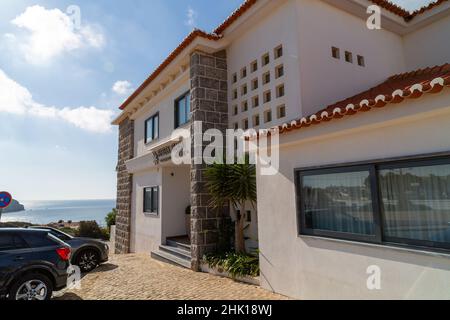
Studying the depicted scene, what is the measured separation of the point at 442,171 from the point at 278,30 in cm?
547

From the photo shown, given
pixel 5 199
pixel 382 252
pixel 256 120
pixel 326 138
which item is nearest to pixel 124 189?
pixel 5 199

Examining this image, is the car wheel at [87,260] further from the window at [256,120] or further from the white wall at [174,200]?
the window at [256,120]

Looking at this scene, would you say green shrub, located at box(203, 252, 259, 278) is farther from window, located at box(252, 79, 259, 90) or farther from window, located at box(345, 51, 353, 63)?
window, located at box(345, 51, 353, 63)

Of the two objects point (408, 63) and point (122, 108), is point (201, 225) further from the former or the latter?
point (122, 108)

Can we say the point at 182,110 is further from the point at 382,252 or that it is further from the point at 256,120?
the point at 382,252

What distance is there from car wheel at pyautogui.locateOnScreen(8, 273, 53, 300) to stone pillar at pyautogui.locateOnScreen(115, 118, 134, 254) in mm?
9859

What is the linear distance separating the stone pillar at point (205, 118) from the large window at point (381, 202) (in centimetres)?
374

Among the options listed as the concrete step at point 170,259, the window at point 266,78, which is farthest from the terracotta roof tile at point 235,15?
the concrete step at point 170,259

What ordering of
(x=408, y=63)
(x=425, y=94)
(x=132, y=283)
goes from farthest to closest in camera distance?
(x=408, y=63) < (x=132, y=283) < (x=425, y=94)

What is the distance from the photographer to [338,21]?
8008 millimetres

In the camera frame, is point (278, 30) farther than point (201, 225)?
No

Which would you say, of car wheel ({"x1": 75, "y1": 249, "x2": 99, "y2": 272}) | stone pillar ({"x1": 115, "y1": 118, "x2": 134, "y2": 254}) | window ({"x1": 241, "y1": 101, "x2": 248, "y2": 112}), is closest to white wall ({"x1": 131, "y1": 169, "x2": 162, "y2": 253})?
stone pillar ({"x1": 115, "y1": 118, "x2": 134, "y2": 254})
